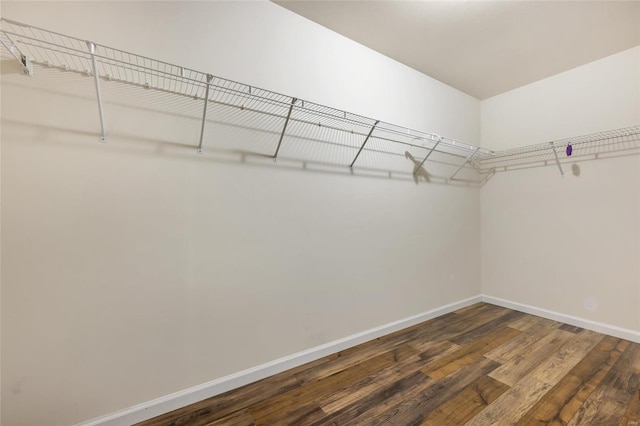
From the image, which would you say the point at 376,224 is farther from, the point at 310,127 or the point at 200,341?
the point at 200,341

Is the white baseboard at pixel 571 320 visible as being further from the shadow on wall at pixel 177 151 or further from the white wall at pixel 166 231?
the shadow on wall at pixel 177 151

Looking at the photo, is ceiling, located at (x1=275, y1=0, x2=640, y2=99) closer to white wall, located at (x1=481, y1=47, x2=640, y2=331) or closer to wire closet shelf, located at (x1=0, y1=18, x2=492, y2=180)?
white wall, located at (x1=481, y1=47, x2=640, y2=331)

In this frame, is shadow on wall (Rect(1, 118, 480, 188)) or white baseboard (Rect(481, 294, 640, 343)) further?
white baseboard (Rect(481, 294, 640, 343))

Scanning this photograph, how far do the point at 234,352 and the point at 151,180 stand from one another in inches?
40.8

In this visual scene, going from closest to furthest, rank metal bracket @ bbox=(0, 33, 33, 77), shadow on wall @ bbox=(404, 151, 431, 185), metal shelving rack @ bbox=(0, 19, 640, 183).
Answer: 1. metal bracket @ bbox=(0, 33, 33, 77)
2. metal shelving rack @ bbox=(0, 19, 640, 183)
3. shadow on wall @ bbox=(404, 151, 431, 185)

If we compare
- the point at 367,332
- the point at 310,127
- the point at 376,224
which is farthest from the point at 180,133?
the point at 367,332

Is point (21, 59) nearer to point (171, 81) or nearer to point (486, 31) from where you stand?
point (171, 81)

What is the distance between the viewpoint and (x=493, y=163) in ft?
9.47

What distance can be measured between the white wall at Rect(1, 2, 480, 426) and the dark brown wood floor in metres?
0.19

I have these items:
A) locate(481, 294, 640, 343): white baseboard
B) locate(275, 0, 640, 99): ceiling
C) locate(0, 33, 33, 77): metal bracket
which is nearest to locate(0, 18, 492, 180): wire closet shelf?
locate(0, 33, 33, 77): metal bracket

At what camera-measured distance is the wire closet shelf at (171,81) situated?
Result: 105cm

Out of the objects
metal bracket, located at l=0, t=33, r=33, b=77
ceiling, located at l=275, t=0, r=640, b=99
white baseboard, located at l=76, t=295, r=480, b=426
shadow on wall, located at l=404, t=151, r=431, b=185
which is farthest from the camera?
shadow on wall, located at l=404, t=151, r=431, b=185

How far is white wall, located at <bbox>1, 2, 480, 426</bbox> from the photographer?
3.50 feet

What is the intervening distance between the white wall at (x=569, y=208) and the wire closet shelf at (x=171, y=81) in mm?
1203
